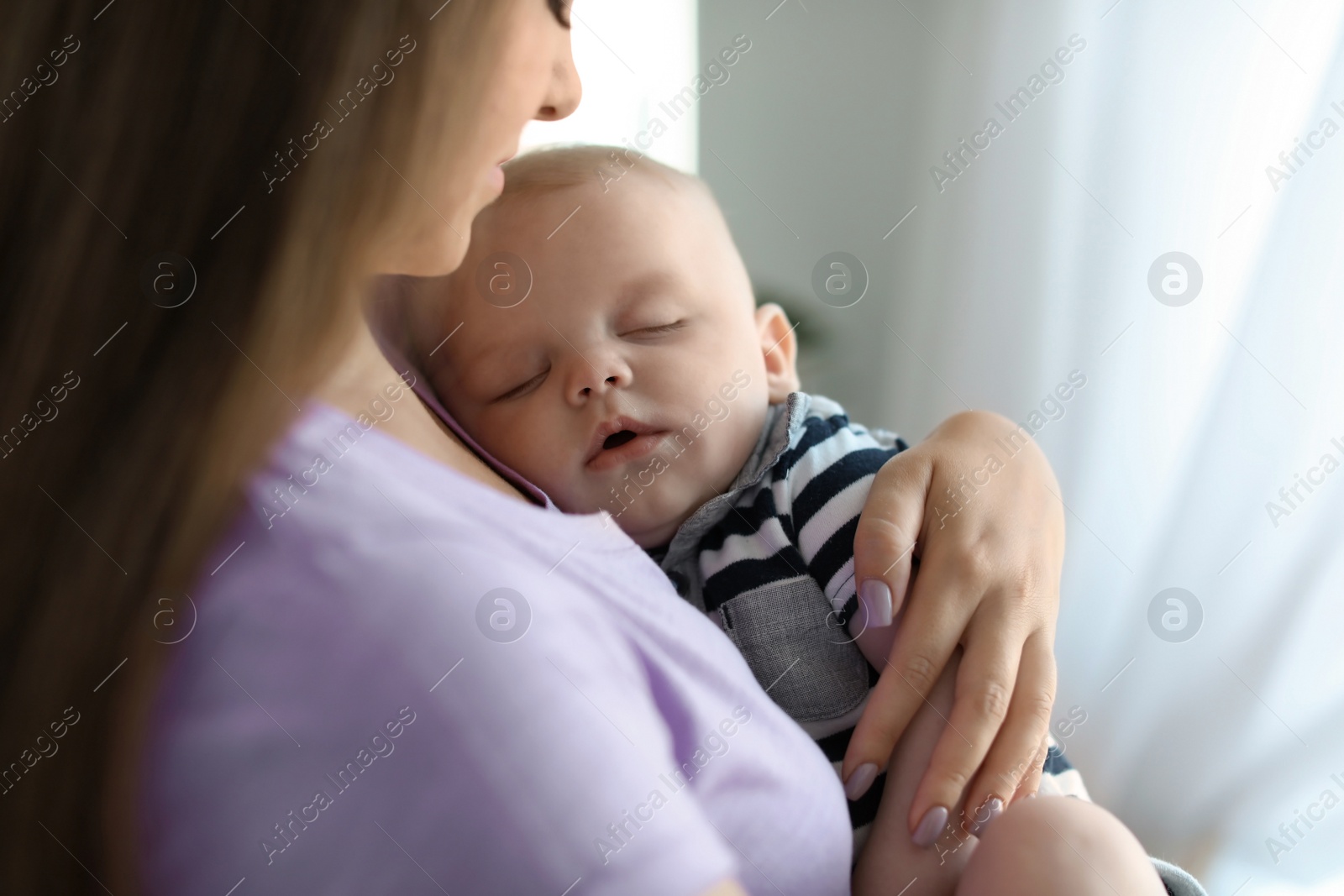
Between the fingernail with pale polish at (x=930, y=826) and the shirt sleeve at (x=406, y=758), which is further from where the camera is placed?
the fingernail with pale polish at (x=930, y=826)

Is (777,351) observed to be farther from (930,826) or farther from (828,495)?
(930,826)

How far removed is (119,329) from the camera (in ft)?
1.80

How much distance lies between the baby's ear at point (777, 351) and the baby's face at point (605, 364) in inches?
5.7

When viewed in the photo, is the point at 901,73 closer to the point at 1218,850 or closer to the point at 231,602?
the point at 1218,850

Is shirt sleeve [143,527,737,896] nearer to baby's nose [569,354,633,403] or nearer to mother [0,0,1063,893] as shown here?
mother [0,0,1063,893]

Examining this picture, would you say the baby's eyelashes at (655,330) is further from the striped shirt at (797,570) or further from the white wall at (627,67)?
the white wall at (627,67)

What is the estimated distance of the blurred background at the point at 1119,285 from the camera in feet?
3.84

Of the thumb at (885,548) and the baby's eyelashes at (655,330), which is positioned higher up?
the baby's eyelashes at (655,330)

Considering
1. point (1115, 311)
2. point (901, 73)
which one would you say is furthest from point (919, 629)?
point (901, 73)

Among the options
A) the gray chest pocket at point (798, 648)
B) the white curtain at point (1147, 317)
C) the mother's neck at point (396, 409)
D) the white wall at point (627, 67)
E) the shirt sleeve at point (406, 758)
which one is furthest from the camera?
the white wall at point (627, 67)

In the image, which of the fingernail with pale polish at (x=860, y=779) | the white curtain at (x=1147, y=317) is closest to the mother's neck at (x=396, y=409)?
the fingernail with pale polish at (x=860, y=779)

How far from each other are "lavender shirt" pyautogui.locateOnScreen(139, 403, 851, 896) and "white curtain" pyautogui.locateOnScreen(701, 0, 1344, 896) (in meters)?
1.01

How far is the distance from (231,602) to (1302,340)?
4.21ft

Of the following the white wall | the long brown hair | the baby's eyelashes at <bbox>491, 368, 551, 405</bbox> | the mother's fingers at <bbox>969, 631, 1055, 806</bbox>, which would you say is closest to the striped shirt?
the mother's fingers at <bbox>969, 631, 1055, 806</bbox>
